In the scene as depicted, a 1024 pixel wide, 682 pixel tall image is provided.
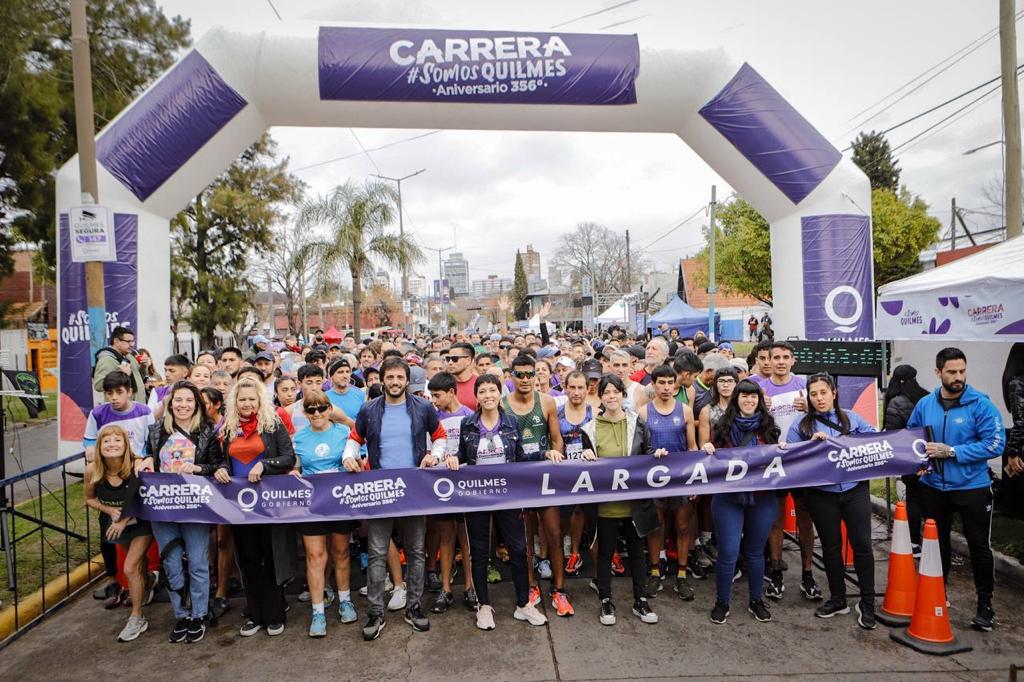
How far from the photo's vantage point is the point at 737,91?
9.53 metres

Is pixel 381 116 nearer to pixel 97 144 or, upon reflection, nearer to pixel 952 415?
pixel 97 144

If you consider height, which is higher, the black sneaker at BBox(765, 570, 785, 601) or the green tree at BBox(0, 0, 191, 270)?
the green tree at BBox(0, 0, 191, 270)

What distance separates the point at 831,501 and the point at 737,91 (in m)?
6.91

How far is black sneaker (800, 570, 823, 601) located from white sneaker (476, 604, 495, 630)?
2.43 meters

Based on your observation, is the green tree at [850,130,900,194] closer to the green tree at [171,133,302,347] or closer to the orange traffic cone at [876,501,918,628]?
the green tree at [171,133,302,347]

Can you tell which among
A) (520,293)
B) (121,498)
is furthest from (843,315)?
(520,293)

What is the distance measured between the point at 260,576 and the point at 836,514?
4.20 metres

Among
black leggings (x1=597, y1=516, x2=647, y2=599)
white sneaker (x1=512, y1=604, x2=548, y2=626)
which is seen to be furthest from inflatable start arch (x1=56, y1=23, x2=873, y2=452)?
white sneaker (x1=512, y1=604, x2=548, y2=626)

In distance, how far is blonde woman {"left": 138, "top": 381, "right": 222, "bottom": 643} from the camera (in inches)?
180

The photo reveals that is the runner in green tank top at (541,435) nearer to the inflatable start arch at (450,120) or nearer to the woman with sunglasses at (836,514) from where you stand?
the woman with sunglasses at (836,514)

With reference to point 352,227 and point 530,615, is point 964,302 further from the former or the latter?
point 352,227

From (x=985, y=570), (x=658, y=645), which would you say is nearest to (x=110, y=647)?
(x=658, y=645)

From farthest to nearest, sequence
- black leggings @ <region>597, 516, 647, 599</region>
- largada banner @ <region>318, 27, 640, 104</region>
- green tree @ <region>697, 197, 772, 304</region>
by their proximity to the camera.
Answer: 1. green tree @ <region>697, 197, 772, 304</region>
2. largada banner @ <region>318, 27, 640, 104</region>
3. black leggings @ <region>597, 516, 647, 599</region>

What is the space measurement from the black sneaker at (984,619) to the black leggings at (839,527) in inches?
28.9
